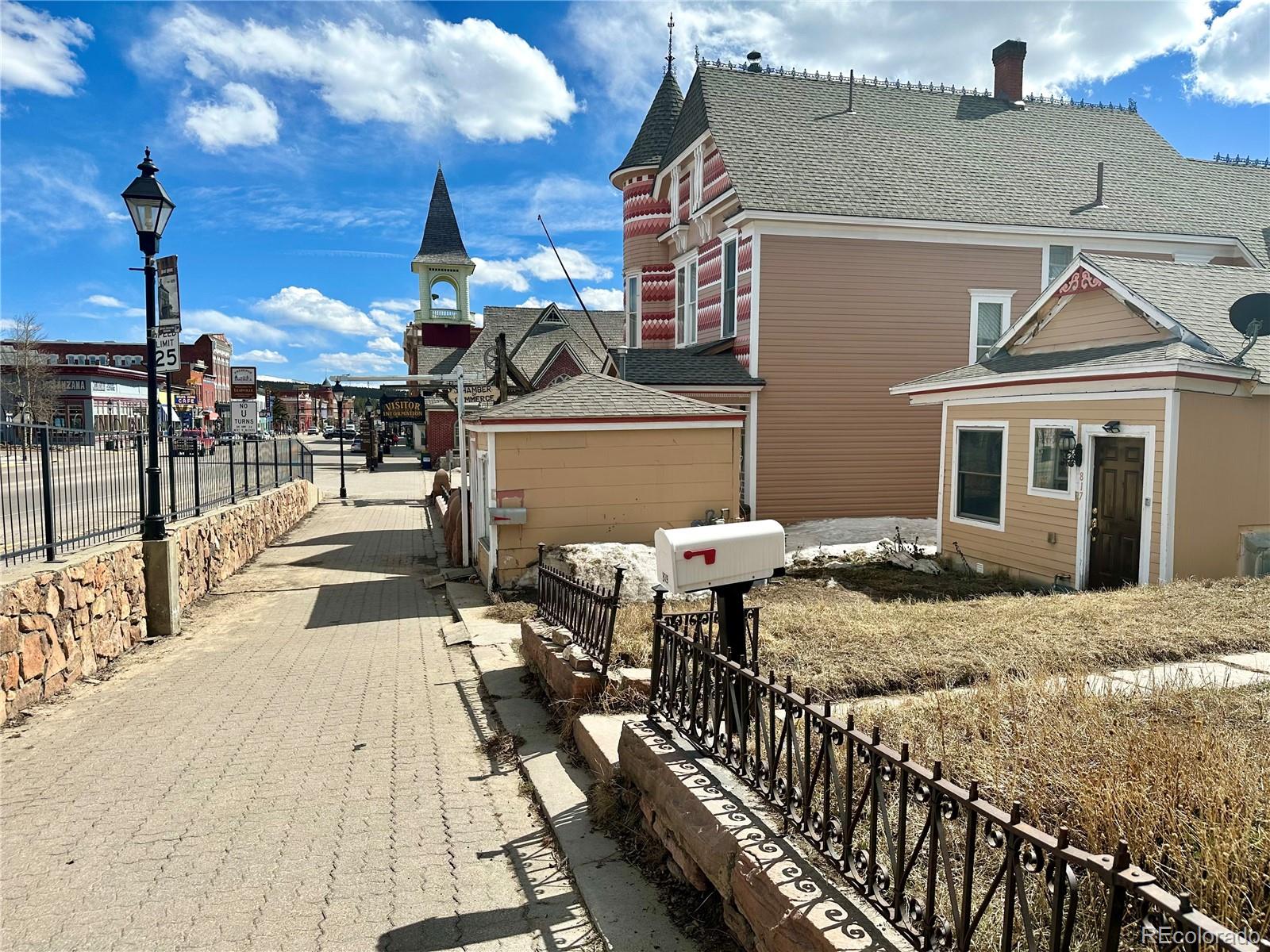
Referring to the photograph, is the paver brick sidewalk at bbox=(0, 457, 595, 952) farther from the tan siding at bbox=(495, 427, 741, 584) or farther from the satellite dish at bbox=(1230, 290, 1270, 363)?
the satellite dish at bbox=(1230, 290, 1270, 363)

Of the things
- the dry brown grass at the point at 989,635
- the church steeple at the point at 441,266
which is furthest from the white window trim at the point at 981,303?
the church steeple at the point at 441,266

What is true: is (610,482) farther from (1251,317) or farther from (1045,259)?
(1045,259)

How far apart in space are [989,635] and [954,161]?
52.3 ft

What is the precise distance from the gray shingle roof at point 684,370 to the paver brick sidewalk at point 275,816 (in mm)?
8499

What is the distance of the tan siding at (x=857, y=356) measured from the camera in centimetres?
1647

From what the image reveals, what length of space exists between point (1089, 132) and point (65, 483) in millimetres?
23566

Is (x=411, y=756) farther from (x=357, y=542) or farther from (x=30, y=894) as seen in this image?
(x=357, y=542)

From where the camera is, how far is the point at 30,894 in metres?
3.93

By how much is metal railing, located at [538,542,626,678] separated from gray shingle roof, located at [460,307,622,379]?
94.8ft

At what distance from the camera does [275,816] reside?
4723mm

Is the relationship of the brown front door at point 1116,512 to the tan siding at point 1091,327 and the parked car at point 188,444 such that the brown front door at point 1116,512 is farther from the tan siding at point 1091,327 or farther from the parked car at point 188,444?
the parked car at point 188,444

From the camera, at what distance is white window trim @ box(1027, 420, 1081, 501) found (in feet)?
35.1

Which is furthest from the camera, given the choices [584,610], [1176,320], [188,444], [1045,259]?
[1045,259]

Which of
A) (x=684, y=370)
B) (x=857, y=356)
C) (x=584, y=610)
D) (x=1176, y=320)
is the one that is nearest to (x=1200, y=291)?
(x=1176, y=320)
